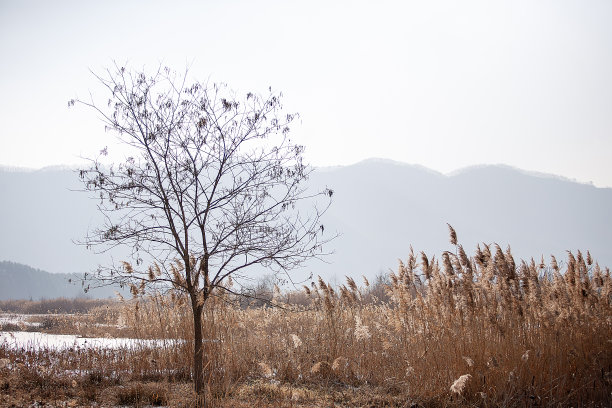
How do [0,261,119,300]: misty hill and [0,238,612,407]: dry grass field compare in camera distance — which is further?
[0,261,119,300]: misty hill

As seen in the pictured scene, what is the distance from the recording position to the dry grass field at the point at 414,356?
16.4 feet

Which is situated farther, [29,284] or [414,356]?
[29,284]

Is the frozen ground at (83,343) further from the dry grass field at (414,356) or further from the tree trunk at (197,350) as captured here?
the tree trunk at (197,350)

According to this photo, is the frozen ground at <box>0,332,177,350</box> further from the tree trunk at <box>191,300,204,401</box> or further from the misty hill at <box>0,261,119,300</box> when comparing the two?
the misty hill at <box>0,261,119,300</box>

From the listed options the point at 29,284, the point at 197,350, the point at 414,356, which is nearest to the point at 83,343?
the point at 197,350

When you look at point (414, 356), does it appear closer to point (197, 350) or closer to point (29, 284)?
point (197, 350)

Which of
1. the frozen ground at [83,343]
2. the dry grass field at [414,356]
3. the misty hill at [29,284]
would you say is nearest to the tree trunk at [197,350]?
the dry grass field at [414,356]

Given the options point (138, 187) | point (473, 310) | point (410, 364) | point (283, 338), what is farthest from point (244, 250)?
point (283, 338)

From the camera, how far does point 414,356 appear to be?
5.48 m

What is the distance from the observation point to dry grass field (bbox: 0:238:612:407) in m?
4.99

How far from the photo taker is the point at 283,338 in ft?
26.6

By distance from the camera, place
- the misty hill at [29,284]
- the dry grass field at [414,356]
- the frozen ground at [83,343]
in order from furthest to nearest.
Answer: the misty hill at [29,284]
the frozen ground at [83,343]
the dry grass field at [414,356]

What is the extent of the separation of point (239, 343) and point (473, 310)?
381 cm

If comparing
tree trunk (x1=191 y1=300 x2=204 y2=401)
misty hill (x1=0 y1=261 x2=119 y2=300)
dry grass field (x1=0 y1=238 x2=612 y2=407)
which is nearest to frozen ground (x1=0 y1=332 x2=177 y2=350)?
dry grass field (x1=0 y1=238 x2=612 y2=407)
